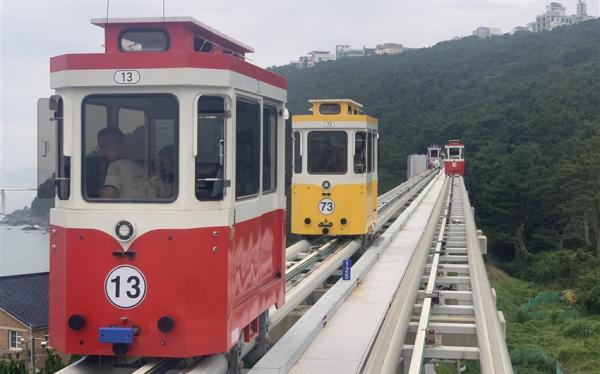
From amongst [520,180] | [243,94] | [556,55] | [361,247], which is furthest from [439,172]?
[556,55]

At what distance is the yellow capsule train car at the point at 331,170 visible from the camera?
531 inches

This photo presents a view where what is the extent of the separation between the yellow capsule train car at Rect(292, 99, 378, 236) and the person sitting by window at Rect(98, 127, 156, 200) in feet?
26.4

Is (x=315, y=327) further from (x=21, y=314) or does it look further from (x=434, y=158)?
(x=434, y=158)

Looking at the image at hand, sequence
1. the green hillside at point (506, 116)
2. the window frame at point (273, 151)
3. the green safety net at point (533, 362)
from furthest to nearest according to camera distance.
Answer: the green hillside at point (506, 116) → the green safety net at point (533, 362) → the window frame at point (273, 151)

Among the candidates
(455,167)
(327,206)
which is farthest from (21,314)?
(455,167)

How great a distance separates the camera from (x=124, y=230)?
5312mm

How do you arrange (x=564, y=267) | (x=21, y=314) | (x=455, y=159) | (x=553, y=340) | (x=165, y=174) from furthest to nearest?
(x=455, y=159), (x=564, y=267), (x=21, y=314), (x=553, y=340), (x=165, y=174)

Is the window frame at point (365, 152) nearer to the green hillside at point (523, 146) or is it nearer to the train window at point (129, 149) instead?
the green hillside at point (523, 146)

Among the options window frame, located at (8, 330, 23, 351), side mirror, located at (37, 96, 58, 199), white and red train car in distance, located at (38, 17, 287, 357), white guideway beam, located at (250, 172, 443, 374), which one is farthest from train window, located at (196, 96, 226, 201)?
window frame, located at (8, 330, 23, 351)

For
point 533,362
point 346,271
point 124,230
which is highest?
point 124,230

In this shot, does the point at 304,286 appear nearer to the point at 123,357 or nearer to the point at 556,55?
the point at 123,357

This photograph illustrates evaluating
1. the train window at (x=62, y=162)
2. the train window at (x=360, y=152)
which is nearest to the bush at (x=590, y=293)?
the train window at (x=360, y=152)

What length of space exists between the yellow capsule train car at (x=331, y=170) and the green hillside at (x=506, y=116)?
107 feet

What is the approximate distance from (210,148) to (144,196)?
0.54m
